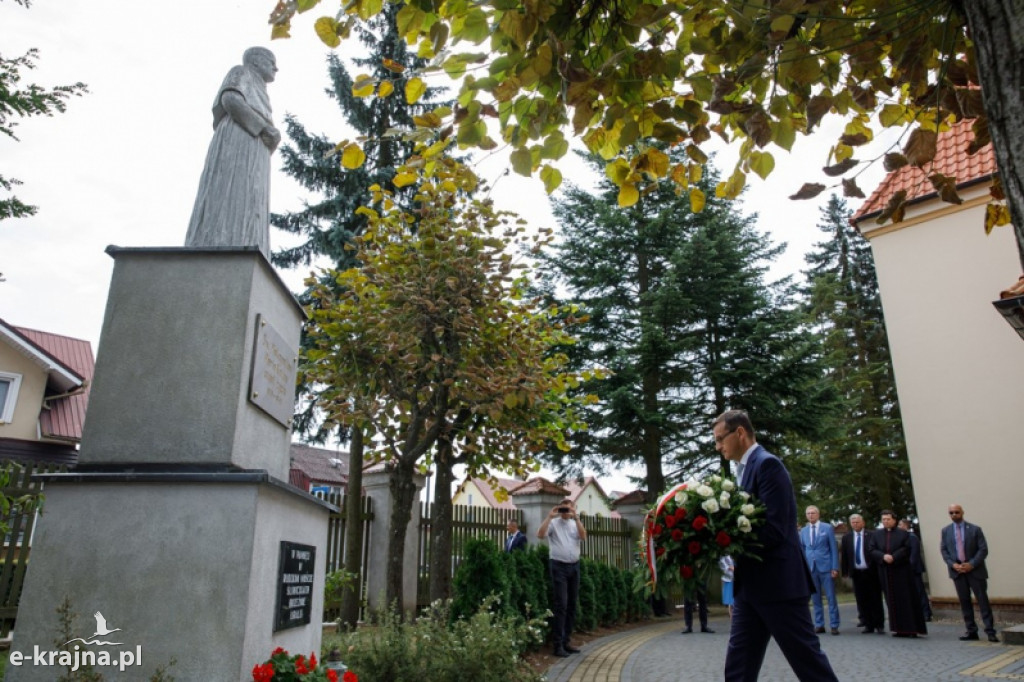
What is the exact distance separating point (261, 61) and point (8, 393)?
2284 centimetres

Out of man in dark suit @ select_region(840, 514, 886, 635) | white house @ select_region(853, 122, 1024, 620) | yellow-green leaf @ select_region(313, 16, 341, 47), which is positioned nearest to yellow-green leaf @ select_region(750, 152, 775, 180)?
yellow-green leaf @ select_region(313, 16, 341, 47)

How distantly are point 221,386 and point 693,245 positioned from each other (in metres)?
16.4

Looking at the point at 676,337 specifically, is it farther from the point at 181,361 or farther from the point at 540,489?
the point at 181,361

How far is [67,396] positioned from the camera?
2555cm

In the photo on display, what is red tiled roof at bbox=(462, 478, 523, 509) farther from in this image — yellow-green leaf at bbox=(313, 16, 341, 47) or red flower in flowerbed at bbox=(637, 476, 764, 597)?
yellow-green leaf at bbox=(313, 16, 341, 47)

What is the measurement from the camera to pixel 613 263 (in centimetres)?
2034

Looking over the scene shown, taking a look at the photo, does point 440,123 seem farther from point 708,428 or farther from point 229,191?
point 708,428

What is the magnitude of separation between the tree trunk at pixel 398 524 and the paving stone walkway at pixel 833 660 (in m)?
2.37

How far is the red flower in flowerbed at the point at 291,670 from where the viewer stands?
3.84m

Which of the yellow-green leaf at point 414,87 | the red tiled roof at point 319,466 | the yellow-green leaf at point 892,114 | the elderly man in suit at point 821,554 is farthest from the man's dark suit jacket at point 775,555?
the red tiled roof at point 319,466

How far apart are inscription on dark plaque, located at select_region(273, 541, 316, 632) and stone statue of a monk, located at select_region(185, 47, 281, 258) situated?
7.59 feet

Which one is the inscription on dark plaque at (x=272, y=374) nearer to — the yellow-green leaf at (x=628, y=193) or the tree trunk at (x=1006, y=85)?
the yellow-green leaf at (x=628, y=193)

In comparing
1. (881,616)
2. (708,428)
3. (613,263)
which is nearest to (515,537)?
(881,616)

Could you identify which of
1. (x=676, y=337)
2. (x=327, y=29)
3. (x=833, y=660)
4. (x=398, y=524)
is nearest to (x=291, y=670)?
(x=327, y=29)
